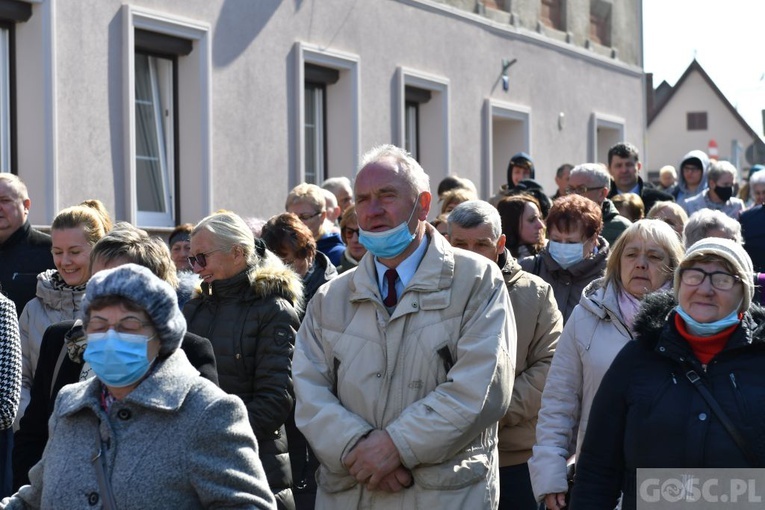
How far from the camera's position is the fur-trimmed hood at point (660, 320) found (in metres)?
4.96

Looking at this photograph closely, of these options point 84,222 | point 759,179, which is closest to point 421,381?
point 84,222

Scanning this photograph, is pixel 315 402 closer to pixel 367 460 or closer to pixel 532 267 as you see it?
pixel 367 460

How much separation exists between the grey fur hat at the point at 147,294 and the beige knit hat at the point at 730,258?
201cm

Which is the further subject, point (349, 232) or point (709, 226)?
point (349, 232)

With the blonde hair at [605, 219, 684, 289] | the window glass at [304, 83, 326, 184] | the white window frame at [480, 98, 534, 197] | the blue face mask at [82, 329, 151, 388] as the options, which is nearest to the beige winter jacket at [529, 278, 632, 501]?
the blonde hair at [605, 219, 684, 289]

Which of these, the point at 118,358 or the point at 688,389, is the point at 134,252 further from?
the point at 688,389

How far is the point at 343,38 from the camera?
648 inches

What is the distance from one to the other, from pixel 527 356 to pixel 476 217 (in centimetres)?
77

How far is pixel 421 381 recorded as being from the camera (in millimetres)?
5191

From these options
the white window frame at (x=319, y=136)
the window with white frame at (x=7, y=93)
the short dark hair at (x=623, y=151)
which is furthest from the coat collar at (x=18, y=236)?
the white window frame at (x=319, y=136)

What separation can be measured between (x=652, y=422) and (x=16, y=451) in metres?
2.57

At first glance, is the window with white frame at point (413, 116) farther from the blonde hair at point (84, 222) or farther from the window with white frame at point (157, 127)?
the blonde hair at point (84, 222)

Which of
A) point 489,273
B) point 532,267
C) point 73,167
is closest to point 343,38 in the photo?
point 73,167

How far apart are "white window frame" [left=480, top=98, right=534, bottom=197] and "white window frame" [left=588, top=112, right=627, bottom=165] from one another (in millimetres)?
2660
